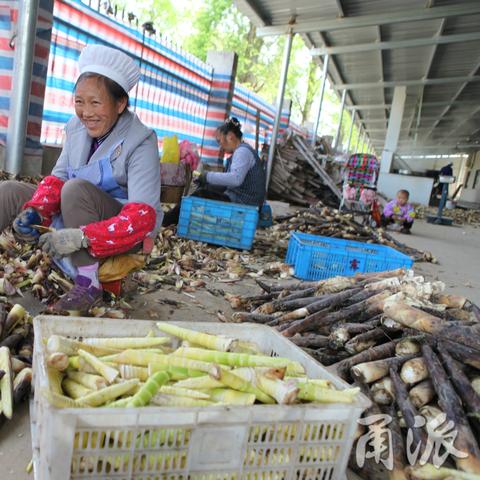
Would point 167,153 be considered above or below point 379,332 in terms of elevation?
above

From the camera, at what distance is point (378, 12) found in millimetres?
10961

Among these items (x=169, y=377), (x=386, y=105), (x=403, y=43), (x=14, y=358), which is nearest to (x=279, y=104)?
(x=403, y=43)

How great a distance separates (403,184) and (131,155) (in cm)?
1817

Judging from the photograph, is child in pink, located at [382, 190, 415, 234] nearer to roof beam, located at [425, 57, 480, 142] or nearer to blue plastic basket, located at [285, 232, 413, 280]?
blue plastic basket, located at [285, 232, 413, 280]

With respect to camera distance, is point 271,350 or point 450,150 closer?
point 271,350

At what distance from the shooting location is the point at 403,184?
1917cm

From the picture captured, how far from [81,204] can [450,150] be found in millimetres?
50968

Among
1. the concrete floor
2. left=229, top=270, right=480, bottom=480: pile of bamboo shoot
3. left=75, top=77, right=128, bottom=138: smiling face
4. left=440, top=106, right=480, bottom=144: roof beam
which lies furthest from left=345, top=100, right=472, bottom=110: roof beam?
left=75, top=77, right=128, bottom=138: smiling face

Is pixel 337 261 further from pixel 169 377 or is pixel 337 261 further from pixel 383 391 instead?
pixel 169 377

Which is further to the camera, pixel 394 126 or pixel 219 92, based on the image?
pixel 394 126

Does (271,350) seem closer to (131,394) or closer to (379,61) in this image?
(131,394)

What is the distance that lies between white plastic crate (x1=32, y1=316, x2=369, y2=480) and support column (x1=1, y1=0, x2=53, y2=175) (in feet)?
15.4

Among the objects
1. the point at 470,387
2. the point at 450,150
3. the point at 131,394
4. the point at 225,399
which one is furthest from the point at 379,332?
the point at 450,150

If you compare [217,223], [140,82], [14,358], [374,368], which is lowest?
[14,358]
